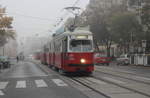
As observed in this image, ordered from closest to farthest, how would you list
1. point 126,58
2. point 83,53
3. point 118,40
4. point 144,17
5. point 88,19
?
point 83,53 → point 144,17 → point 126,58 → point 118,40 → point 88,19

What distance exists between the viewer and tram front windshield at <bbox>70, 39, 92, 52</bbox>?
23.6 m

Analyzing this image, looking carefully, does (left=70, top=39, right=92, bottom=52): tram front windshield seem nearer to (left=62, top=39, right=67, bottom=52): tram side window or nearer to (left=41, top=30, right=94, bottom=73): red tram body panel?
(left=41, top=30, right=94, bottom=73): red tram body panel

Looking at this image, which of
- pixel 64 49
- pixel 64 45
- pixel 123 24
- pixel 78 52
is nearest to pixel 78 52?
pixel 78 52

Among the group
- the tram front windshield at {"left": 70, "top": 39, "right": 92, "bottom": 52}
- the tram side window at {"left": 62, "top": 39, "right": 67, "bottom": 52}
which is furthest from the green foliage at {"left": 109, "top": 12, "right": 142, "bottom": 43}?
the tram front windshield at {"left": 70, "top": 39, "right": 92, "bottom": 52}

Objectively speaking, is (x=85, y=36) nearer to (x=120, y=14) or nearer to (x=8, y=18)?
(x=8, y=18)

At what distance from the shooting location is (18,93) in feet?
49.2

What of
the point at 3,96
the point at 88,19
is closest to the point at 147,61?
the point at 88,19

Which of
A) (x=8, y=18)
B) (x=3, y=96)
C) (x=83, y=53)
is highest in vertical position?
(x=8, y=18)

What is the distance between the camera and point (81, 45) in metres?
23.7

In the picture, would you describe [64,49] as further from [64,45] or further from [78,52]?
[78,52]

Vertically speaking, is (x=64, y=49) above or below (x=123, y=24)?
below

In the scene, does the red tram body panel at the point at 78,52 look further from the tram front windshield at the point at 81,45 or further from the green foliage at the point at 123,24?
the green foliage at the point at 123,24

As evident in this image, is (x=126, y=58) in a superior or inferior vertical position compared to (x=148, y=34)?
inferior

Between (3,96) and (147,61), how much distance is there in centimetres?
3245
